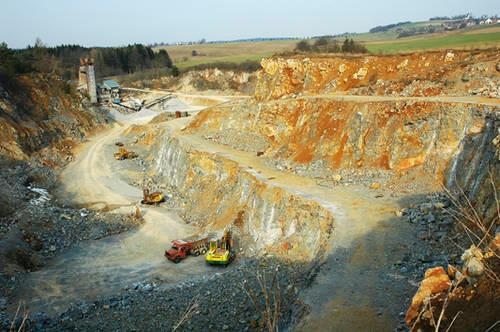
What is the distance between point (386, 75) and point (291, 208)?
15.6 metres

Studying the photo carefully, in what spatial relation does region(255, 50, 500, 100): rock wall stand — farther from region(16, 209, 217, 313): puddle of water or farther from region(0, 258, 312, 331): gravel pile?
region(0, 258, 312, 331): gravel pile

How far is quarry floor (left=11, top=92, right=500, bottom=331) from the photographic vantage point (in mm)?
12742

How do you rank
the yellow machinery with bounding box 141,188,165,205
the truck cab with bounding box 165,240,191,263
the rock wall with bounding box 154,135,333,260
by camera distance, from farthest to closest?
the yellow machinery with bounding box 141,188,165,205, the truck cab with bounding box 165,240,191,263, the rock wall with bounding box 154,135,333,260

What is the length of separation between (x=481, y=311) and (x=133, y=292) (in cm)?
1422

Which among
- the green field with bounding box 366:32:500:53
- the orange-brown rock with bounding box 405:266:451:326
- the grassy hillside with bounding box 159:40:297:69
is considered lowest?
the orange-brown rock with bounding box 405:266:451:326

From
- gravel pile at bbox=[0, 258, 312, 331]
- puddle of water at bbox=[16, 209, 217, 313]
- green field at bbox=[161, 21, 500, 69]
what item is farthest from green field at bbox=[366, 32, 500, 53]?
puddle of water at bbox=[16, 209, 217, 313]

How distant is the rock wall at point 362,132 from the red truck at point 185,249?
8.16 m

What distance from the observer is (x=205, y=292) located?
1706 centimetres

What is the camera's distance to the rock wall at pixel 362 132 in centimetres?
2186

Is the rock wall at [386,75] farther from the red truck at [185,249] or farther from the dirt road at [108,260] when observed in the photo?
the red truck at [185,249]

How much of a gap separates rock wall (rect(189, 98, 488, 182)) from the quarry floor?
1892 mm

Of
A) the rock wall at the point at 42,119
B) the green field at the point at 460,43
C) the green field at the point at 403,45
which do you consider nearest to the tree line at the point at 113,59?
the green field at the point at 403,45

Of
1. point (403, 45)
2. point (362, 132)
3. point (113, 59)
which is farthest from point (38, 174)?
A: point (113, 59)

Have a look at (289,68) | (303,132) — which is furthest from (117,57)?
(303,132)
